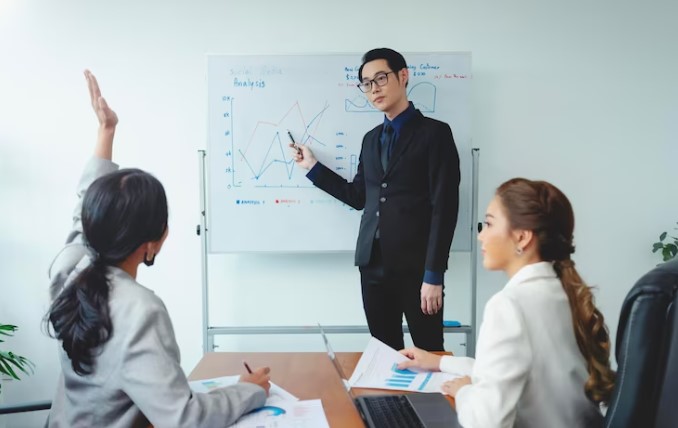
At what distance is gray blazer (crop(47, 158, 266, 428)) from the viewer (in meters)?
1.00

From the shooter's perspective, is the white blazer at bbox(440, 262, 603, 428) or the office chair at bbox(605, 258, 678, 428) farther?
the white blazer at bbox(440, 262, 603, 428)

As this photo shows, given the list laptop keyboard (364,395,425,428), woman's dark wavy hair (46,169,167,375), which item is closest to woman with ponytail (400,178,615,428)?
laptop keyboard (364,395,425,428)

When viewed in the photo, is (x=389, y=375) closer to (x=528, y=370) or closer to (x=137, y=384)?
(x=528, y=370)

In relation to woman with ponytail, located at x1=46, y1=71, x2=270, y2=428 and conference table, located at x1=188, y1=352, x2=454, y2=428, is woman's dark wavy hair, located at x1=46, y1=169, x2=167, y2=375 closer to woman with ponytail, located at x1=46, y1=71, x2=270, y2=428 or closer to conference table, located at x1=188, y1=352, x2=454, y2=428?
woman with ponytail, located at x1=46, y1=71, x2=270, y2=428

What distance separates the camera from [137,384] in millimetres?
1007

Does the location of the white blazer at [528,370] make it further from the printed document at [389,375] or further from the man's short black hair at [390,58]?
the man's short black hair at [390,58]

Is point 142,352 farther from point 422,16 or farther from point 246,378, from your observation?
point 422,16

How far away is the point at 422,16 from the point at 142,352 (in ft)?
7.81

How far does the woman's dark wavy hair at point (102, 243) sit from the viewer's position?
1.03 meters

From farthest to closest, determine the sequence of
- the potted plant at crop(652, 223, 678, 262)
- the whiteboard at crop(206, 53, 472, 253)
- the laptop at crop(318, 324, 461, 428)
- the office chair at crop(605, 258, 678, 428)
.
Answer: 1. the potted plant at crop(652, 223, 678, 262)
2. the whiteboard at crop(206, 53, 472, 253)
3. the laptop at crop(318, 324, 461, 428)
4. the office chair at crop(605, 258, 678, 428)

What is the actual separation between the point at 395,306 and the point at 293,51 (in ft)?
4.72

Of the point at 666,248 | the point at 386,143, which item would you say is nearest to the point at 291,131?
the point at 386,143

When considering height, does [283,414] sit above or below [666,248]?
below

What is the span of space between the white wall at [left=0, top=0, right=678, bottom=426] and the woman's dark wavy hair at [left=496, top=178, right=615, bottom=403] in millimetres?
1745
